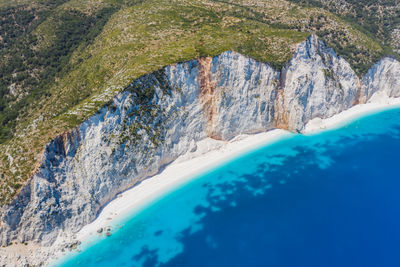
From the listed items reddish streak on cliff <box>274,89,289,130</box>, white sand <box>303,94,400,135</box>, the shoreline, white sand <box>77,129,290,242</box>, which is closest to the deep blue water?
the shoreline

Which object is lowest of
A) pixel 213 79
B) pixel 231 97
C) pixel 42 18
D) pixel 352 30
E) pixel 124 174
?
pixel 124 174

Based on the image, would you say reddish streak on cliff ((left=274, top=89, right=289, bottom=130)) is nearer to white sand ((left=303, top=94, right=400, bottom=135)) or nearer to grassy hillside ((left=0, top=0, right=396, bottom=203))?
white sand ((left=303, top=94, right=400, bottom=135))

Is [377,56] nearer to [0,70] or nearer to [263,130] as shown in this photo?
[263,130]

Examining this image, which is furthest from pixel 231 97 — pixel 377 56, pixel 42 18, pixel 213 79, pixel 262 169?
pixel 42 18

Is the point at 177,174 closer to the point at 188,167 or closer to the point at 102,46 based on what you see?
the point at 188,167

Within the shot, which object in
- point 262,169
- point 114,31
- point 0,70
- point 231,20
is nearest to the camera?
point 262,169

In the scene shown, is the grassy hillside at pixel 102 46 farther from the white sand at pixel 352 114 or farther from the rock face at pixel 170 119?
the white sand at pixel 352 114
